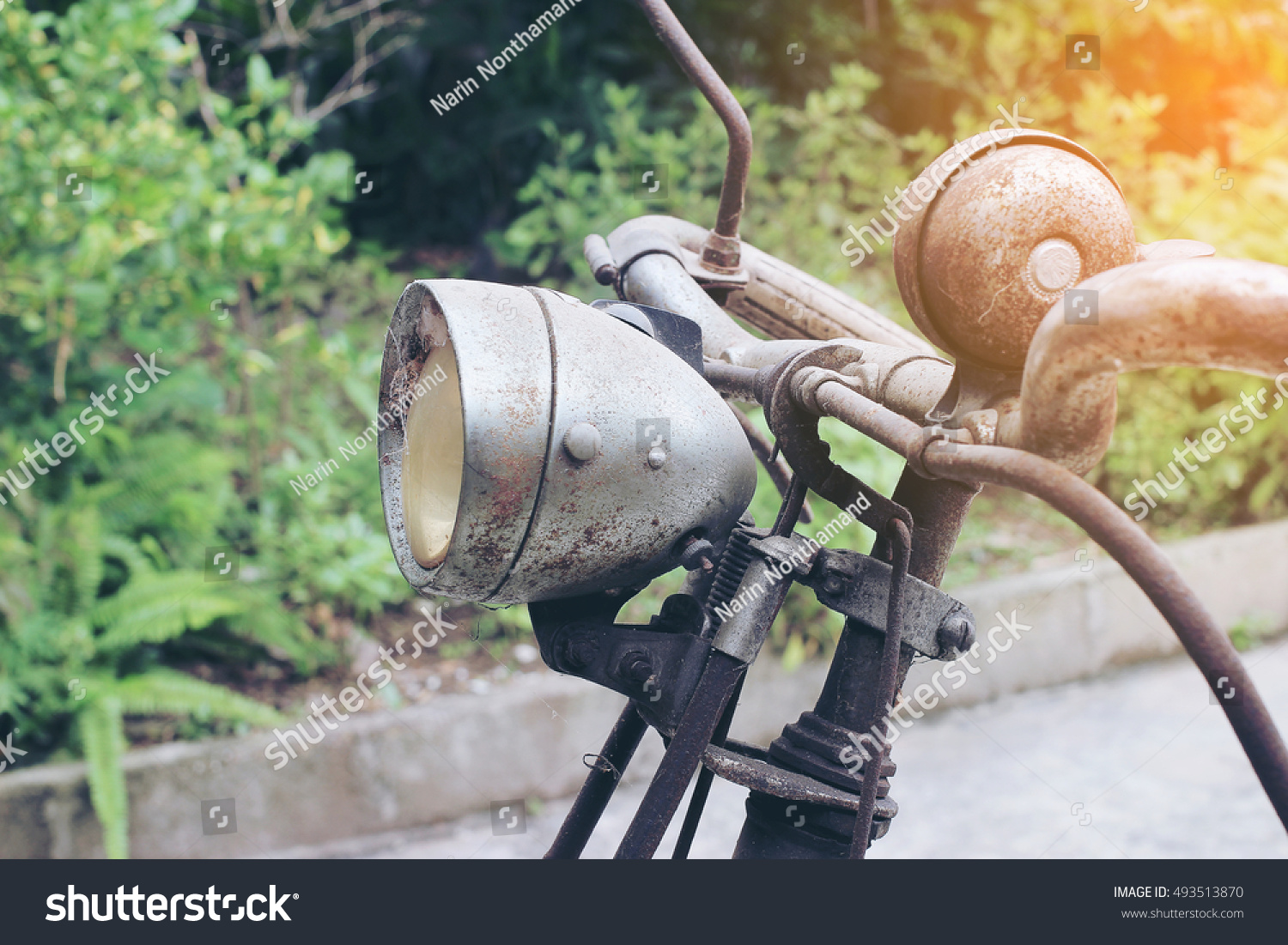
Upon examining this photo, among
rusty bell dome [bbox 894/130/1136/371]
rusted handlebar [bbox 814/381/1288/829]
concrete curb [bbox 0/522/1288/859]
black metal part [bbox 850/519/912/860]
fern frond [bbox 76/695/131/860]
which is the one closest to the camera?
rusted handlebar [bbox 814/381/1288/829]

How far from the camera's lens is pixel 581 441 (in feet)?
2.69

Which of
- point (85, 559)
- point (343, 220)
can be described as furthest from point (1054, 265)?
point (343, 220)

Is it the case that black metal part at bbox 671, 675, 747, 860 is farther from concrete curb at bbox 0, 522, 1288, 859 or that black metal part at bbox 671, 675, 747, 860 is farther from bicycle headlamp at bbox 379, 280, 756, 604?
concrete curb at bbox 0, 522, 1288, 859

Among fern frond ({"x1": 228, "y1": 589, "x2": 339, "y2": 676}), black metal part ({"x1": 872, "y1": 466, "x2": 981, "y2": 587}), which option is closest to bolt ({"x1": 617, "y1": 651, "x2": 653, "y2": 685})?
black metal part ({"x1": 872, "y1": 466, "x2": 981, "y2": 587})

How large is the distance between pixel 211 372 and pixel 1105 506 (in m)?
3.90

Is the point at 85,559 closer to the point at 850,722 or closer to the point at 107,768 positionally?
the point at 107,768

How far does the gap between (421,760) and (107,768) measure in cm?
85

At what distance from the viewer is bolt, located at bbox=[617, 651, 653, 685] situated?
36.8 inches

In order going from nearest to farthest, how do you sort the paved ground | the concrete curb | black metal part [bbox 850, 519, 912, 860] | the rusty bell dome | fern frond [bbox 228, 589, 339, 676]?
the rusty bell dome, black metal part [bbox 850, 519, 912, 860], the concrete curb, the paved ground, fern frond [bbox 228, 589, 339, 676]

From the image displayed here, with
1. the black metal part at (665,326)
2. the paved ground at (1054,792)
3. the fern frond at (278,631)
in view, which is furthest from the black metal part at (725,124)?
the fern frond at (278,631)

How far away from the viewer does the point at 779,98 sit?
17.9 ft

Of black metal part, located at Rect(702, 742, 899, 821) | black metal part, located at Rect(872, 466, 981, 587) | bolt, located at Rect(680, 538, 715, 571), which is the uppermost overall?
black metal part, located at Rect(872, 466, 981, 587)

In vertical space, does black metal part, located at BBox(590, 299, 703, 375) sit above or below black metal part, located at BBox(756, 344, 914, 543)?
above

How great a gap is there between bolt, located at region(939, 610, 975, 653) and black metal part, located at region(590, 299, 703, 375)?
34cm
